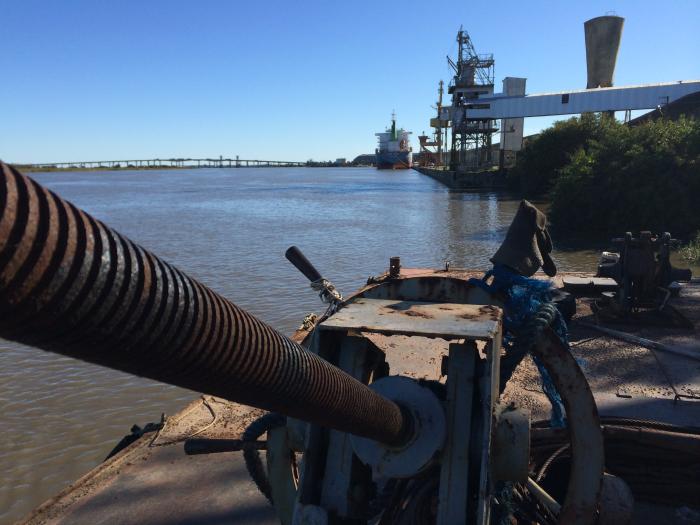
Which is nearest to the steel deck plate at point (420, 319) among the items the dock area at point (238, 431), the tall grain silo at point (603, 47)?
the dock area at point (238, 431)

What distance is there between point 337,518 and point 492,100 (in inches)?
2153

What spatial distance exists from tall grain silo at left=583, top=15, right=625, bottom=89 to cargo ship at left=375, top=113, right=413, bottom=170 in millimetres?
63548

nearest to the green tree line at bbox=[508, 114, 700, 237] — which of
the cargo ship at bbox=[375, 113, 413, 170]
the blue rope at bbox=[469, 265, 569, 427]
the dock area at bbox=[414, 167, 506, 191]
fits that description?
the blue rope at bbox=[469, 265, 569, 427]

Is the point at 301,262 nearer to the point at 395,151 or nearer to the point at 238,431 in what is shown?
the point at 238,431

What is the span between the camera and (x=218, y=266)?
1681 centimetres

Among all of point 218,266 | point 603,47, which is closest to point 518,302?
point 218,266

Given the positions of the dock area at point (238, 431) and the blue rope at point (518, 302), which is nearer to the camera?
the blue rope at point (518, 302)

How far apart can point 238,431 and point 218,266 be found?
1186 centimetres

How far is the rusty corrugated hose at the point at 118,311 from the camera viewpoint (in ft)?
2.39

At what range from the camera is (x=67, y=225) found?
776 mm

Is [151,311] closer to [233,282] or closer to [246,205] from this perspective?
[233,282]

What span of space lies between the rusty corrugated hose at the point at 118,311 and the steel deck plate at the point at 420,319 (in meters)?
1.06

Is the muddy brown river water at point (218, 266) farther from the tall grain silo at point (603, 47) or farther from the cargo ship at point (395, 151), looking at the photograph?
the cargo ship at point (395, 151)

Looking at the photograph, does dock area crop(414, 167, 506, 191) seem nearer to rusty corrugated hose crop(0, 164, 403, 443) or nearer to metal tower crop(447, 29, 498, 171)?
metal tower crop(447, 29, 498, 171)
